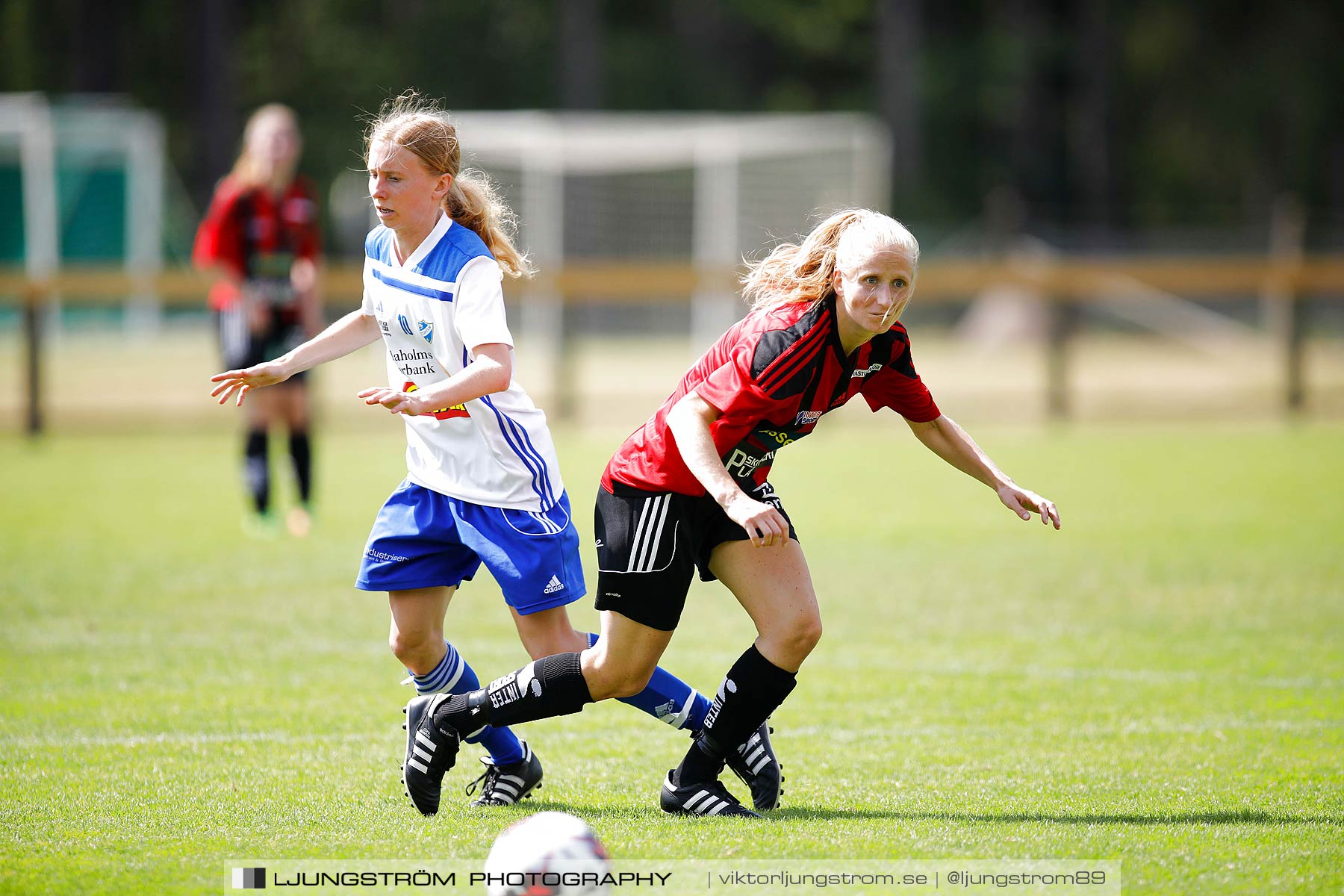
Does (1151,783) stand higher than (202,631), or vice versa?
(1151,783)

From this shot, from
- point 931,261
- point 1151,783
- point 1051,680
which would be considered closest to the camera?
A: point 1151,783

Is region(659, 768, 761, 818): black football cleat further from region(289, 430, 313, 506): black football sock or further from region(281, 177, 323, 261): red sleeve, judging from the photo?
region(281, 177, 323, 261): red sleeve

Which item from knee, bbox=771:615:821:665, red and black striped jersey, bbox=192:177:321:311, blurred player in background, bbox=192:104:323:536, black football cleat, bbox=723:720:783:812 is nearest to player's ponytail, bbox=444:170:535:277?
knee, bbox=771:615:821:665

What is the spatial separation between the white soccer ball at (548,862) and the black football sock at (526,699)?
24.9 inches

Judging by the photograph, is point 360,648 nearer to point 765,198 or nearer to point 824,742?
point 824,742

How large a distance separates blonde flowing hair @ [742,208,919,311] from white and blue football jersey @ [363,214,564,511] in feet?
2.37

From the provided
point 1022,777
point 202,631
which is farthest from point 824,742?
point 202,631

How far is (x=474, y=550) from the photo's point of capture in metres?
3.80

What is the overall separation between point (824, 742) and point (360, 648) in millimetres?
2250

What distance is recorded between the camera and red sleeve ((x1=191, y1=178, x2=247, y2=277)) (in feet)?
28.0

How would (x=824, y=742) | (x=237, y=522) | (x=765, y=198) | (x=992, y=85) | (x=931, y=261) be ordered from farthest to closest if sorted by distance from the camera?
(x=992, y=85)
(x=931, y=261)
(x=765, y=198)
(x=237, y=522)
(x=824, y=742)

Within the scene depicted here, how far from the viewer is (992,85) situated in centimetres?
3916

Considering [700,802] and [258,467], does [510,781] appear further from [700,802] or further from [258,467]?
[258,467]

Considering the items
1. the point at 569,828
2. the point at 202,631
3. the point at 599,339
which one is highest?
the point at 569,828
